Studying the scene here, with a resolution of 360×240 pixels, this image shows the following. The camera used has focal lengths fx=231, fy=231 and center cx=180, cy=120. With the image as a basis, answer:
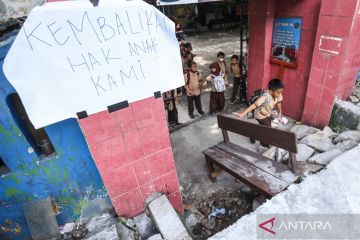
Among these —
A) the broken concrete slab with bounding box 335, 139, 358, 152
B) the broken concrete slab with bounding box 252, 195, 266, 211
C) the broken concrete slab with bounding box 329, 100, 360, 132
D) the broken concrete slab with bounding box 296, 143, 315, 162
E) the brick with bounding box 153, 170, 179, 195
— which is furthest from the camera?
the broken concrete slab with bounding box 329, 100, 360, 132

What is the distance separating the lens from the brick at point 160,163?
309 centimetres

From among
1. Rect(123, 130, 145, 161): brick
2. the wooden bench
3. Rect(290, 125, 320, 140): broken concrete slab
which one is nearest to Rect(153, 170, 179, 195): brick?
Rect(123, 130, 145, 161): brick

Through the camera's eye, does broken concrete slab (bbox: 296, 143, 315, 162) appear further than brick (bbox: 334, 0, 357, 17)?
Yes

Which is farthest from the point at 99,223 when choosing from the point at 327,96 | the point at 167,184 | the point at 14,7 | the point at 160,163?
the point at 327,96

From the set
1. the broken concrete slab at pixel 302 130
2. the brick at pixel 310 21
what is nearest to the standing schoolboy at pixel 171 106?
the broken concrete slab at pixel 302 130

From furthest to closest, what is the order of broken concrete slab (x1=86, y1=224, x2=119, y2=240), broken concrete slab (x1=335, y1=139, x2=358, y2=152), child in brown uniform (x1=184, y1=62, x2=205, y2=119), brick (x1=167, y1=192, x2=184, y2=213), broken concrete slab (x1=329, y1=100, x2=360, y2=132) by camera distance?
1. child in brown uniform (x1=184, y1=62, x2=205, y2=119)
2. broken concrete slab (x1=329, y1=100, x2=360, y2=132)
3. broken concrete slab (x1=335, y1=139, x2=358, y2=152)
4. brick (x1=167, y1=192, x2=184, y2=213)
5. broken concrete slab (x1=86, y1=224, x2=119, y2=240)

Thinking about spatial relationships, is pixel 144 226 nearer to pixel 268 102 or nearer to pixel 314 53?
pixel 268 102

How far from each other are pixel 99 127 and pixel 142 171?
880mm

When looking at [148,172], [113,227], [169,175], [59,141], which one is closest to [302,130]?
[169,175]

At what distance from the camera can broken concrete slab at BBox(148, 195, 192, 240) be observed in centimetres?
277

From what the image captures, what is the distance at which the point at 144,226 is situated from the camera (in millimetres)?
3166

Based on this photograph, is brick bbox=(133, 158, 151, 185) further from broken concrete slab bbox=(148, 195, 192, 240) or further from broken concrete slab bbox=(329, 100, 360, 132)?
broken concrete slab bbox=(329, 100, 360, 132)

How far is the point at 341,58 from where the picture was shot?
434 centimetres

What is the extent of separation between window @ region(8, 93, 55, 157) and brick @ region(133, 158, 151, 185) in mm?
1072
